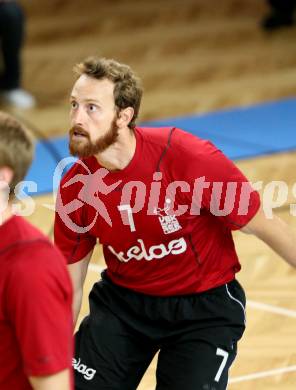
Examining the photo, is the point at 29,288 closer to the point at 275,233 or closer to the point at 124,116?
the point at 124,116

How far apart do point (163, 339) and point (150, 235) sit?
45 centimetres

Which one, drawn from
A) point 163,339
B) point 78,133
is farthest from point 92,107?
point 163,339

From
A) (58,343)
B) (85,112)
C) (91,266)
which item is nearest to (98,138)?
(85,112)

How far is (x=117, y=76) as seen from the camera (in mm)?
3781

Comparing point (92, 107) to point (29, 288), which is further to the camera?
point (92, 107)

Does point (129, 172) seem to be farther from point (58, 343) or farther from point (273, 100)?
point (273, 100)

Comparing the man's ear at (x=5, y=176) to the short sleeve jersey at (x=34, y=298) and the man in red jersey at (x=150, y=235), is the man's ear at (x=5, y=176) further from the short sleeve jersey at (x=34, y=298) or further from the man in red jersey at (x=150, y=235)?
the man in red jersey at (x=150, y=235)

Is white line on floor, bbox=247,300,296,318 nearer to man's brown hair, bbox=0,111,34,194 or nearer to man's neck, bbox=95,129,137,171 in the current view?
man's neck, bbox=95,129,137,171

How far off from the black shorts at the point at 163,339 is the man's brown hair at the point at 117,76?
2.75 ft

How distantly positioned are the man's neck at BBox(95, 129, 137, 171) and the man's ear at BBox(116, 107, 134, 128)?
51 mm

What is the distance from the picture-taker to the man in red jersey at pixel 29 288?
260 centimetres

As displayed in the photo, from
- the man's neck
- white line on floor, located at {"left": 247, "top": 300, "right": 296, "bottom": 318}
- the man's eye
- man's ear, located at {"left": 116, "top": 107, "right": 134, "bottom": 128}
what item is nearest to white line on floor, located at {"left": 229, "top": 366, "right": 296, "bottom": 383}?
white line on floor, located at {"left": 247, "top": 300, "right": 296, "bottom": 318}

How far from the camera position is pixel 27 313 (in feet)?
8.55

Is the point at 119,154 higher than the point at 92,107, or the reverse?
the point at 92,107
